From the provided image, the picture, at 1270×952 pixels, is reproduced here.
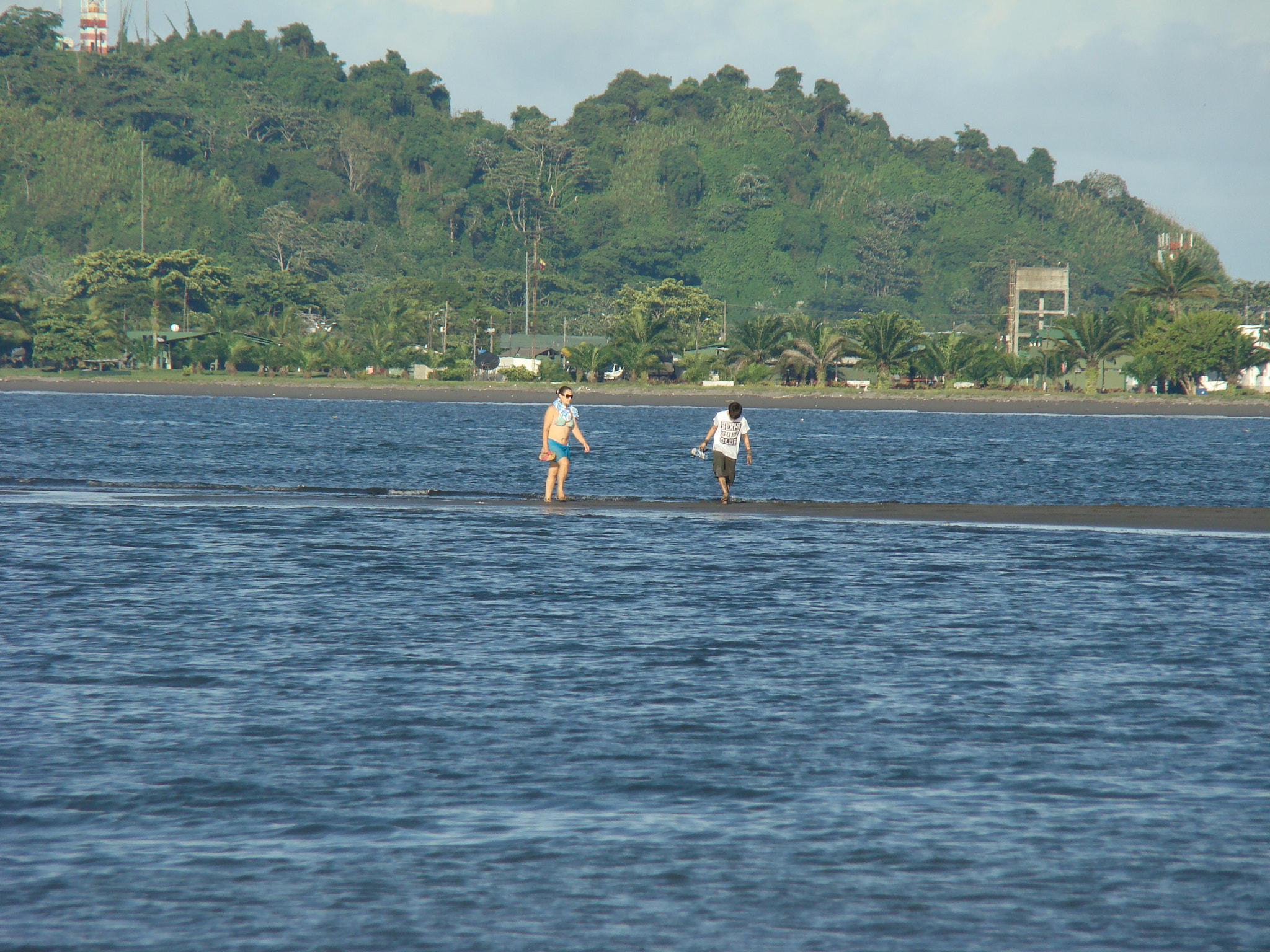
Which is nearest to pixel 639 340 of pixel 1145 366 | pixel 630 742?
pixel 1145 366

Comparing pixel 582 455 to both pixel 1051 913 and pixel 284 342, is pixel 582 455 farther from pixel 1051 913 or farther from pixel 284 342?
pixel 284 342

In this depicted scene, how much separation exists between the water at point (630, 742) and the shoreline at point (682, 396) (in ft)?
253

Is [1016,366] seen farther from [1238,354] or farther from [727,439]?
[727,439]

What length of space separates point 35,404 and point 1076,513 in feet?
241

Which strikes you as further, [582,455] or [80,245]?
[80,245]

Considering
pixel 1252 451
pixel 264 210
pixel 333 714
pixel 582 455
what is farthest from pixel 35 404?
pixel 264 210

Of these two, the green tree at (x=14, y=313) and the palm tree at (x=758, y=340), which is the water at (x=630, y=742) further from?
the green tree at (x=14, y=313)

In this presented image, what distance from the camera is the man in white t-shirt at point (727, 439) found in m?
22.4

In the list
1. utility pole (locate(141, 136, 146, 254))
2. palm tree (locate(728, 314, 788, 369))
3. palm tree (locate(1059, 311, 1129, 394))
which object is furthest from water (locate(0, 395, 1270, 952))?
utility pole (locate(141, 136, 146, 254))

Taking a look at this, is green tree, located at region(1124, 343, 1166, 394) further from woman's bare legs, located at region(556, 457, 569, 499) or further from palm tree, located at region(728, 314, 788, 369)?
woman's bare legs, located at region(556, 457, 569, 499)

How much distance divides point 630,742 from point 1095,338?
9172 cm

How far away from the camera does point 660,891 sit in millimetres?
6805

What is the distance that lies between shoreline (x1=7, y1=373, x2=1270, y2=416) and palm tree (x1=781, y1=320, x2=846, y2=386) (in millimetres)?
2502

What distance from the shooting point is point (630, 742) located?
30.9 ft
